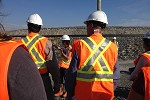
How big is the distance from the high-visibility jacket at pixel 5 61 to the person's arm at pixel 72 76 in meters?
2.42

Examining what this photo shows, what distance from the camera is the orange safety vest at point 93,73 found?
392cm

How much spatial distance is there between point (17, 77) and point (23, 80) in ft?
0.09

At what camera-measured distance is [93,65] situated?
396cm

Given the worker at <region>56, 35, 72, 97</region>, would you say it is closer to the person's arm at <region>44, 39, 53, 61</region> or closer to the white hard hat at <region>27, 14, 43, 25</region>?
the white hard hat at <region>27, 14, 43, 25</region>

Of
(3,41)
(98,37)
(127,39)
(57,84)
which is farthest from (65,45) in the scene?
(127,39)

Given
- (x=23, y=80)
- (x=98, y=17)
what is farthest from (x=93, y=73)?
(x=23, y=80)

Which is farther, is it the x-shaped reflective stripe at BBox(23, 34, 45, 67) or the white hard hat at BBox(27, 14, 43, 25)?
the white hard hat at BBox(27, 14, 43, 25)

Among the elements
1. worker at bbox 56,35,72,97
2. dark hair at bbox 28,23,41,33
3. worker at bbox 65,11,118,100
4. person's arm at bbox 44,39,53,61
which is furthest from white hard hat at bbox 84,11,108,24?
worker at bbox 56,35,72,97

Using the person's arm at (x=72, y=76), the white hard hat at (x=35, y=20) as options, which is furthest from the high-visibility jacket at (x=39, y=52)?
the person's arm at (x=72, y=76)

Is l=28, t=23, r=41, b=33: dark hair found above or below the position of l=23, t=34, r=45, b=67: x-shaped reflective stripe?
above

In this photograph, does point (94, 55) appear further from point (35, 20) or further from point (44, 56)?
point (35, 20)

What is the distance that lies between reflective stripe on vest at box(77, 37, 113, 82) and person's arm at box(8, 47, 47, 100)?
2462 millimetres

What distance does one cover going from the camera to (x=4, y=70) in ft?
4.57

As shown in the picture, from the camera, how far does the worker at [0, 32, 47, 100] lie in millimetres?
1392
